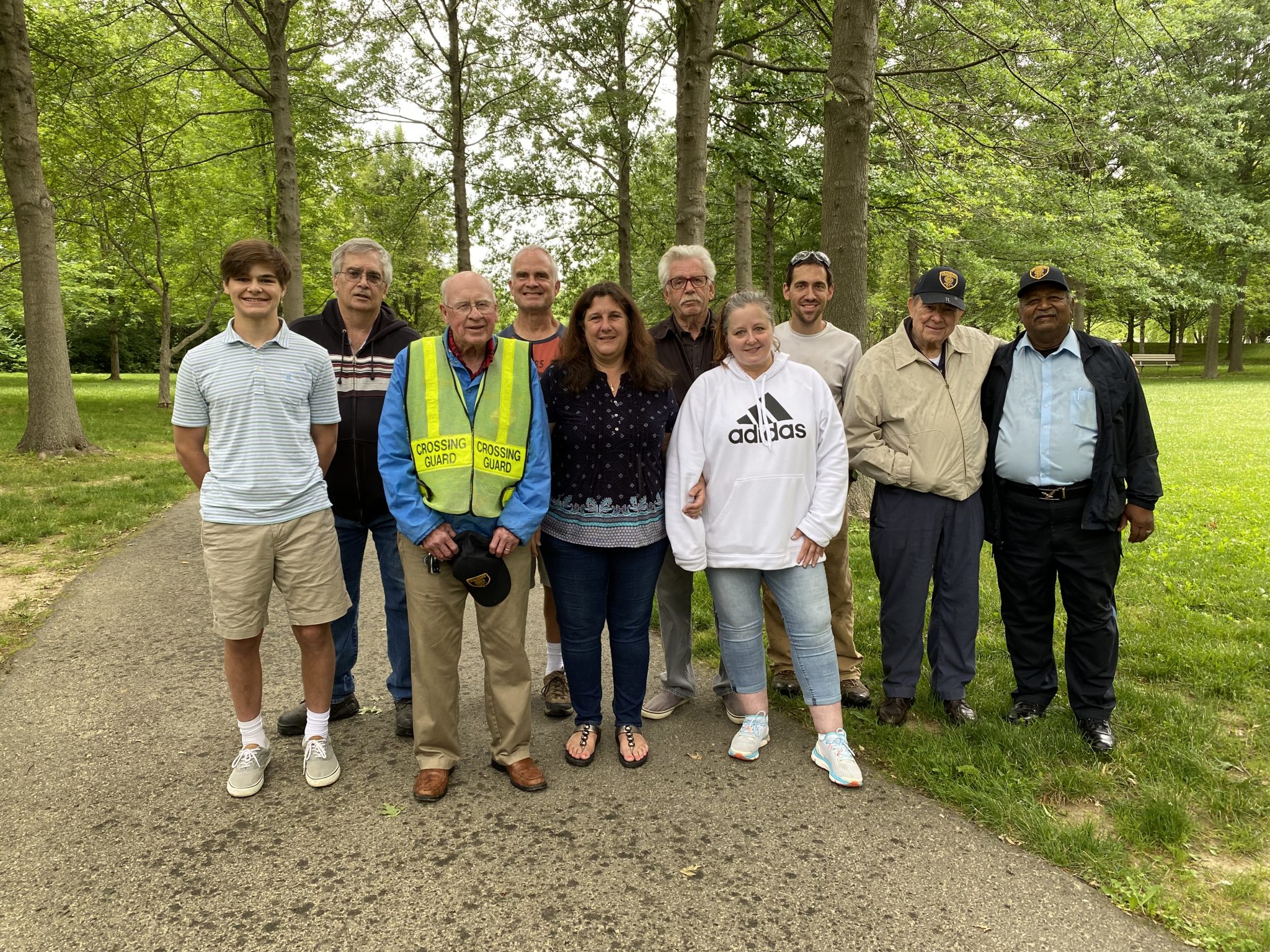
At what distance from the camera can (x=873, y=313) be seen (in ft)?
104

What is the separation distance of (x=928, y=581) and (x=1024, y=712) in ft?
2.62

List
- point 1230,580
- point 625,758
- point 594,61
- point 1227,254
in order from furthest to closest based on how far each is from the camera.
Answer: point 1227,254
point 594,61
point 1230,580
point 625,758

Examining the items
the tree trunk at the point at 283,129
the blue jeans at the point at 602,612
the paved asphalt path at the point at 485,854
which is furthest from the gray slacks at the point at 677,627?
the tree trunk at the point at 283,129

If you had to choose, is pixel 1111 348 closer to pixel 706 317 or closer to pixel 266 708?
pixel 706 317

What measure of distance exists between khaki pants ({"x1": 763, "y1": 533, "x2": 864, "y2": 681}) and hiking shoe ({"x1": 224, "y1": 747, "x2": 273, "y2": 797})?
2.60m

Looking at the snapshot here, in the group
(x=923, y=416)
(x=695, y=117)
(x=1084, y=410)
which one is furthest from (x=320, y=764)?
(x=695, y=117)

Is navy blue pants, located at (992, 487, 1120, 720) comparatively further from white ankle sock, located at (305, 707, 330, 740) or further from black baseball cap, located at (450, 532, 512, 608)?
white ankle sock, located at (305, 707, 330, 740)

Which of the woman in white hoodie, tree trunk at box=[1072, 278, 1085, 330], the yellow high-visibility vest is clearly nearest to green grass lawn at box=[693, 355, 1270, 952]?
the woman in white hoodie

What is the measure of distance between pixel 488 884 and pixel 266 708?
1992mm

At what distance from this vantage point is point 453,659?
330 centimetres

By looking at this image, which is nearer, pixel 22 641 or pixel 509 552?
pixel 509 552

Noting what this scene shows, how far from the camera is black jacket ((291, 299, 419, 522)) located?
3.63 meters

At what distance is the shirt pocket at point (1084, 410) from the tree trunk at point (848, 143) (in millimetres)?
3187

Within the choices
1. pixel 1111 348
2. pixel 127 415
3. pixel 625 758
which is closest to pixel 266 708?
pixel 625 758
